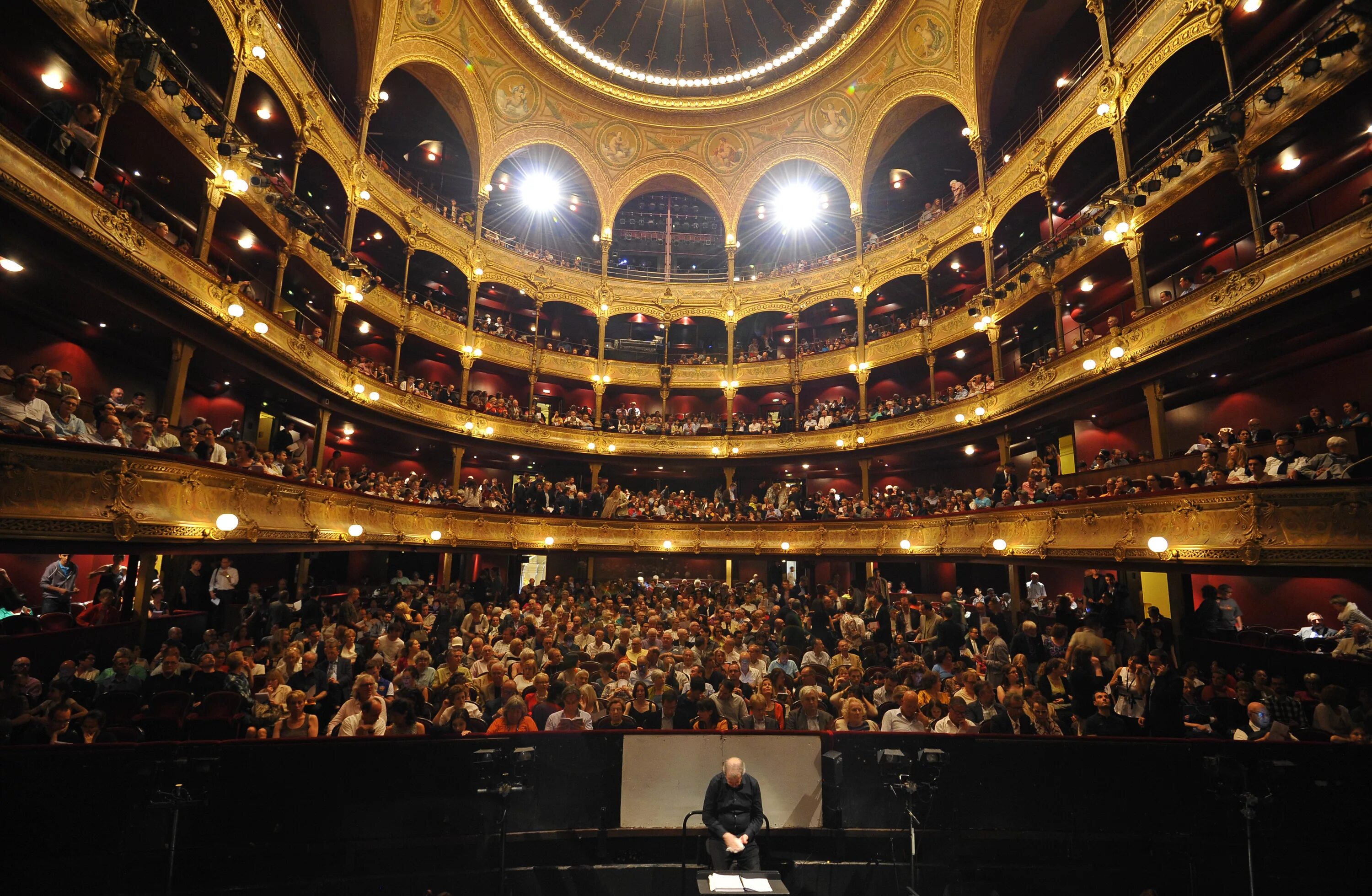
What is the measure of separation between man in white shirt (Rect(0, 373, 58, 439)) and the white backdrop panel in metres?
8.32

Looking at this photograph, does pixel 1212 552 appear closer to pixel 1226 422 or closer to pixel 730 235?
pixel 1226 422

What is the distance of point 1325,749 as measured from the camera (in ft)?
17.9

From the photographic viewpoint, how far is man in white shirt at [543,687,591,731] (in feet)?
20.9

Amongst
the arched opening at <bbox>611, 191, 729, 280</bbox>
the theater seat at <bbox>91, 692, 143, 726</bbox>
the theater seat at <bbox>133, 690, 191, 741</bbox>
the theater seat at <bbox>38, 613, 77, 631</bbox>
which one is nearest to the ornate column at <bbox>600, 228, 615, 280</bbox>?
the arched opening at <bbox>611, 191, 729, 280</bbox>

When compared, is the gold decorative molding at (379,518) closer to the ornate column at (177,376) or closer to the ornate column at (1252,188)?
the ornate column at (177,376)

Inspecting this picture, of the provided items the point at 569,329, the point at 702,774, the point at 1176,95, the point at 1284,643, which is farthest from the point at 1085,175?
the point at 569,329

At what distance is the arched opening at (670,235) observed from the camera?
103ft

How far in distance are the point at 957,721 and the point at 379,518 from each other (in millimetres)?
14695

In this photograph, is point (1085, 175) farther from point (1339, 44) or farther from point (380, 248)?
point (380, 248)

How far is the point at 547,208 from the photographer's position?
2942 cm

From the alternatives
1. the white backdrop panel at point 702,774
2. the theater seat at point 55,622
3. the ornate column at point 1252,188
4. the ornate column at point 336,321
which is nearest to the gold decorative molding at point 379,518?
the theater seat at point 55,622

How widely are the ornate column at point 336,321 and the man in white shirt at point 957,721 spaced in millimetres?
18294

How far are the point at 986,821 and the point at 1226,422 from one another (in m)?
14.3

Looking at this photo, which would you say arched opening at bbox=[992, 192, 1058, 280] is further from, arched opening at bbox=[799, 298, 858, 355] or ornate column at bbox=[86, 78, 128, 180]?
ornate column at bbox=[86, 78, 128, 180]
